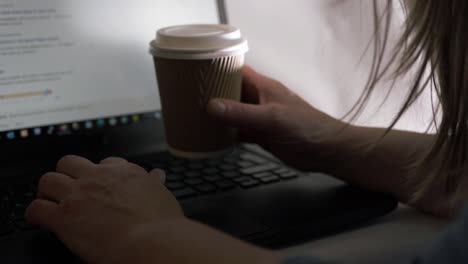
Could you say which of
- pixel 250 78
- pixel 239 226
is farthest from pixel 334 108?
pixel 239 226

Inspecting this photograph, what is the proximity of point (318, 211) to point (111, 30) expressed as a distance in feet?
1.18

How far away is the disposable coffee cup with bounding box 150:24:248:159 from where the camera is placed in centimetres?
Result: 64

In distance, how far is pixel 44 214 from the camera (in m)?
0.55

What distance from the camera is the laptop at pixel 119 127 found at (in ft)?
2.05

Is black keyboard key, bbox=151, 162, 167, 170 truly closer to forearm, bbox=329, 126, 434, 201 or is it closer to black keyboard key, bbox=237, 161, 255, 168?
black keyboard key, bbox=237, 161, 255, 168

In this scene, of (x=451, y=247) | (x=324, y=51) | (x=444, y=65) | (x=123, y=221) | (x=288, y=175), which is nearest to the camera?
(x=451, y=247)

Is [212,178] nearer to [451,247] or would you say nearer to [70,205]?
[70,205]

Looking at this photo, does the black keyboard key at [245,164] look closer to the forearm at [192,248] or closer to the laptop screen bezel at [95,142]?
the laptop screen bezel at [95,142]

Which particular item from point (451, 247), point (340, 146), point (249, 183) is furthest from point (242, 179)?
point (451, 247)

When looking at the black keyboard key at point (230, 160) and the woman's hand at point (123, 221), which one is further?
the black keyboard key at point (230, 160)

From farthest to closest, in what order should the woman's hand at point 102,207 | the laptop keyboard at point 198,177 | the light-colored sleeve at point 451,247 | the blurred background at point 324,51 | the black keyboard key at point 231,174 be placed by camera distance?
the blurred background at point 324,51 < the black keyboard key at point 231,174 < the laptop keyboard at point 198,177 < the woman's hand at point 102,207 < the light-colored sleeve at point 451,247

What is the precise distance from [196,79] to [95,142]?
0.21 meters

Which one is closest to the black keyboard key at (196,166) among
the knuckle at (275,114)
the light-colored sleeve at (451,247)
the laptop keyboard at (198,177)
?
the laptop keyboard at (198,177)

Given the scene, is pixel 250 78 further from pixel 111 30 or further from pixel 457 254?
pixel 457 254
